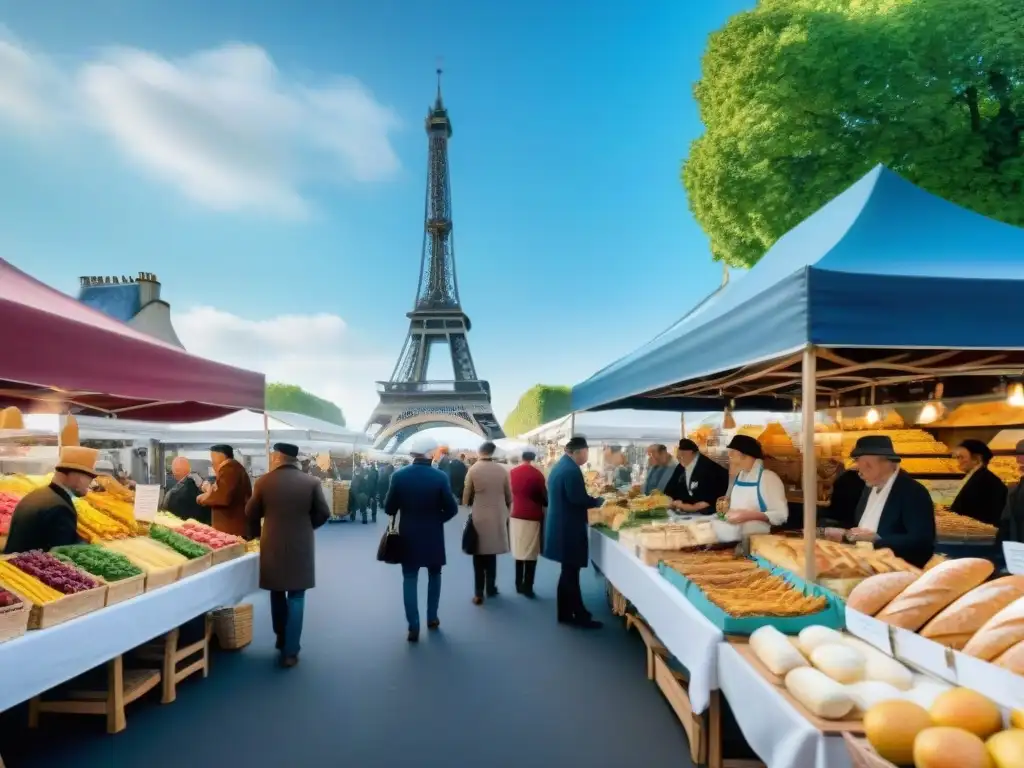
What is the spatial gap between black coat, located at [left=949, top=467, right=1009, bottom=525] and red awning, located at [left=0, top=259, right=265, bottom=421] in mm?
6113

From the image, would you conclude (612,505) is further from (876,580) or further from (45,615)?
(45,615)

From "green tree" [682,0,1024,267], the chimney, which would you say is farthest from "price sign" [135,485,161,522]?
the chimney

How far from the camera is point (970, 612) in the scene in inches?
79.1

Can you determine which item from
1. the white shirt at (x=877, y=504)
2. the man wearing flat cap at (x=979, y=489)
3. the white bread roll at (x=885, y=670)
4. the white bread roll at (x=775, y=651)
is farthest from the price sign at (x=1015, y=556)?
the man wearing flat cap at (x=979, y=489)

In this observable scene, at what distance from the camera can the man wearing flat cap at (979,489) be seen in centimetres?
542

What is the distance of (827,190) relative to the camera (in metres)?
9.51

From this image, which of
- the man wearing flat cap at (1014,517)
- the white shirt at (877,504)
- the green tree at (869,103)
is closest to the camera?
the white shirt at (877,504)

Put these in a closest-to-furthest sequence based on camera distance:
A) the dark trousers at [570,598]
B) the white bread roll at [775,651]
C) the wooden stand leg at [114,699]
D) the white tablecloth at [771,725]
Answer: the white tablecloth at [771,725], the white bread roll at [775,651], the wooden stand leg at [114,699], the dark trousers at [570,598]

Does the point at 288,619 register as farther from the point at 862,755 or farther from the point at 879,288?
the point at 879,288

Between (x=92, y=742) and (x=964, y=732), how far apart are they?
153 inches

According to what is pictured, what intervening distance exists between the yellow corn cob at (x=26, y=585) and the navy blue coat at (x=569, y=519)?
363 centimetres

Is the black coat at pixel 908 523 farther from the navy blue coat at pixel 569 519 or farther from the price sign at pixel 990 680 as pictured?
the navy blue coat at pixel 569 519

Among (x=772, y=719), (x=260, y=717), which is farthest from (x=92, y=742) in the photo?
(x=772, y=719)

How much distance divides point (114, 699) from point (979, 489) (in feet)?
20.9
